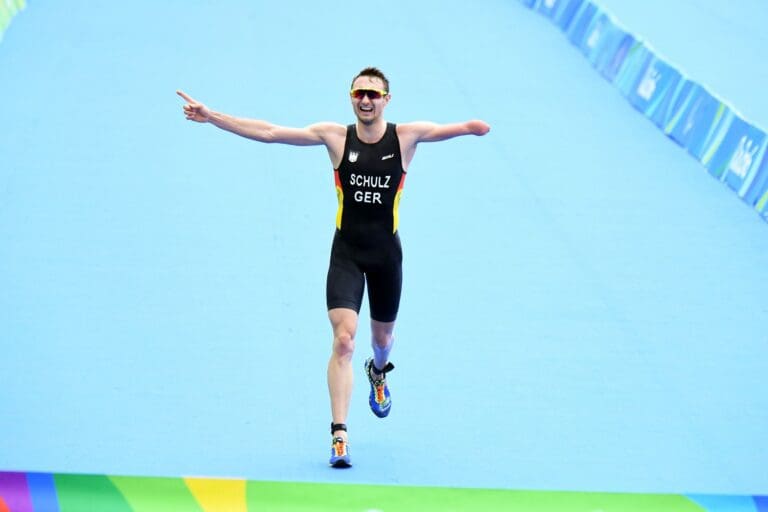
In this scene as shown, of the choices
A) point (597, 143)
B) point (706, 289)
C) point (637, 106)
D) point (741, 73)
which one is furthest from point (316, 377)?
point (741, 73)

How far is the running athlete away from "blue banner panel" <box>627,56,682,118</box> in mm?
6748

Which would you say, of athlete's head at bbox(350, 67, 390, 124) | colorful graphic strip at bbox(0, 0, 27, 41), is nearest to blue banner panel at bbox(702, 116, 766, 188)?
athlete's head at bbox(350, 67, 390, 124)

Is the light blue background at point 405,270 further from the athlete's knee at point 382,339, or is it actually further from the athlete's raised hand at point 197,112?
the athlete's raised hand at point 197,112

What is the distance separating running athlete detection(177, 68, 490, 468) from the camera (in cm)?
696

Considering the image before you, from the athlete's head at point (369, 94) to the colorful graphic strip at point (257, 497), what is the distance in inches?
111

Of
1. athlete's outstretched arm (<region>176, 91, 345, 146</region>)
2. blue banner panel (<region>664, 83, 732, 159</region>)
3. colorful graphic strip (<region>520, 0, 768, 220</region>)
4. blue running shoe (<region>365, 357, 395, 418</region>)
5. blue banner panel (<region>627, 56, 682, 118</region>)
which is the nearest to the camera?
athlete's outstretched arm (<region>176, 91, 345, 146</region>)

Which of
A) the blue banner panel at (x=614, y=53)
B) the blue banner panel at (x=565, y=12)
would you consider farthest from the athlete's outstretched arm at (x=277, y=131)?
the blue banner panel at (x=565, y=12)

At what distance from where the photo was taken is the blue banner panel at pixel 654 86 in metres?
13.3

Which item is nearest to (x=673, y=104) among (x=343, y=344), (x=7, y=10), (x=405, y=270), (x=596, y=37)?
(x=596, y=37)

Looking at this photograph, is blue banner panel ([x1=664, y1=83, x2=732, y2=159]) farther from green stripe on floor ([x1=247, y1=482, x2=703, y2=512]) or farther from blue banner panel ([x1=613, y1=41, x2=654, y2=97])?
green stripe on floor ([x1=247, y1=482, x2=703, y2=512])

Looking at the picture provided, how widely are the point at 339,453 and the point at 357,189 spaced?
148cm

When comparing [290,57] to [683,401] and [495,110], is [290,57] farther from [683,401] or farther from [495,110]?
[683,401]

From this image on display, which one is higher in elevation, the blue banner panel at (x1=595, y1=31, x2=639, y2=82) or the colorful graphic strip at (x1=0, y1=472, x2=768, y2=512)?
the blue banner panel at (x1=595, y1=31, x2=639, y2=82)

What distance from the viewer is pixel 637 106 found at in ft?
45.9
